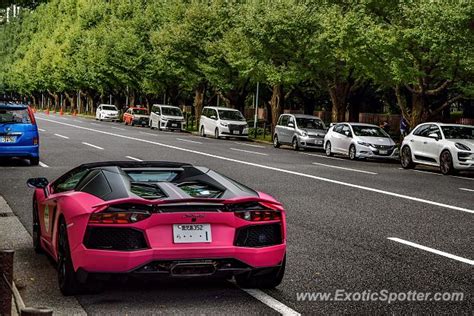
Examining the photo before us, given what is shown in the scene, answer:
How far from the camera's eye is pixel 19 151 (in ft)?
62.6

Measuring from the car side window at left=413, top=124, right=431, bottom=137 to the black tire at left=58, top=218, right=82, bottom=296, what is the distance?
1843 cm

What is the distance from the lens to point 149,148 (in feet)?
89.9

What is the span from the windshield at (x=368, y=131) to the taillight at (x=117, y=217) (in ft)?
75.0

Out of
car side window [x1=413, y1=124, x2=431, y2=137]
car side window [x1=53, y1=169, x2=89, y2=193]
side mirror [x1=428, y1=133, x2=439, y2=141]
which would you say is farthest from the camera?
car side window [x1=413, y1=124, x2=431, y2=137]

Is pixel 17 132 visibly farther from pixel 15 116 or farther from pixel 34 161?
pixel 34 161

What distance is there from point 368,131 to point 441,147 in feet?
21.8

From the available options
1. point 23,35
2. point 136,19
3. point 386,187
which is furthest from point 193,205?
point 23,35

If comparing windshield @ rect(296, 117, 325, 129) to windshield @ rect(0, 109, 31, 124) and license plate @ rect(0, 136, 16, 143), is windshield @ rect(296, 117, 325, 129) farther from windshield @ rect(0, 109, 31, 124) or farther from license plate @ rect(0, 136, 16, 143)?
license plate @ rect(0, 136, 16, 143)

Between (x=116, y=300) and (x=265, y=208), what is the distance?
4.79 feet

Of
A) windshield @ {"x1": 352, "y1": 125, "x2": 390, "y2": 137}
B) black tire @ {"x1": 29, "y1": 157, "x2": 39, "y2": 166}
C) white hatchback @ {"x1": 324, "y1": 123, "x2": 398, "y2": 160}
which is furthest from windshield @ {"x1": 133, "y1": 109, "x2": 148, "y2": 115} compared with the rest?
black tire @ {"x1": 29, "y1": 157, "x2": 39, "y2": 166}

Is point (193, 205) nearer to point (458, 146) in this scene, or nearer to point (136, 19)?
point (458, 146)

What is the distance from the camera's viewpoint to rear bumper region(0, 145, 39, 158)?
62.2 ft

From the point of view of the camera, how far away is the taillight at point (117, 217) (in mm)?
5902

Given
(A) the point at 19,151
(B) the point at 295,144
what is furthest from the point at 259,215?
(B) the point at 295,144
